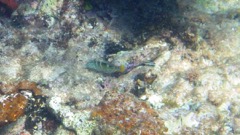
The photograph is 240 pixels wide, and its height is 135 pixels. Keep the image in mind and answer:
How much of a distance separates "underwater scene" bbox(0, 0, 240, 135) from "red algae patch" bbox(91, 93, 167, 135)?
14 millimetres

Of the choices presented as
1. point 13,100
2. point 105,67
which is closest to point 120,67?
point 105,67

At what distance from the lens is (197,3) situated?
193 inches

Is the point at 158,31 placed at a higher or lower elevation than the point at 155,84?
higher

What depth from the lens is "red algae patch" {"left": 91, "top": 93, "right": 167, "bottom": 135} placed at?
3459 mm

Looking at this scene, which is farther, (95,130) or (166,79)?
(166,79)

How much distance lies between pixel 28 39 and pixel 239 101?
3.87m

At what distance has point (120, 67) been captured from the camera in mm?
4492

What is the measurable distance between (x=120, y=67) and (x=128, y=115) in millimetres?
1134

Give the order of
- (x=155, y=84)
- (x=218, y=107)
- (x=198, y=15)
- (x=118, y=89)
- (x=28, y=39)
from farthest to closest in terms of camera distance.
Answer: (x=28, y=39) < (x=198, y=15) < (x=118, y=89) < (x=155, y=84) < (x=218, y=107)

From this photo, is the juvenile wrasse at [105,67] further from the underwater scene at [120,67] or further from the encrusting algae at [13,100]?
the encrusting algae at [13,100]

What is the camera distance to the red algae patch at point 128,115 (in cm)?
346

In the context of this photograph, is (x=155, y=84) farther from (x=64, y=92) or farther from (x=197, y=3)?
(x=197, y=3)

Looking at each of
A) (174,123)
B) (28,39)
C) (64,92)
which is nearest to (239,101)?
(174,123)

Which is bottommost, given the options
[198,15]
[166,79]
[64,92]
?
[64,92]
